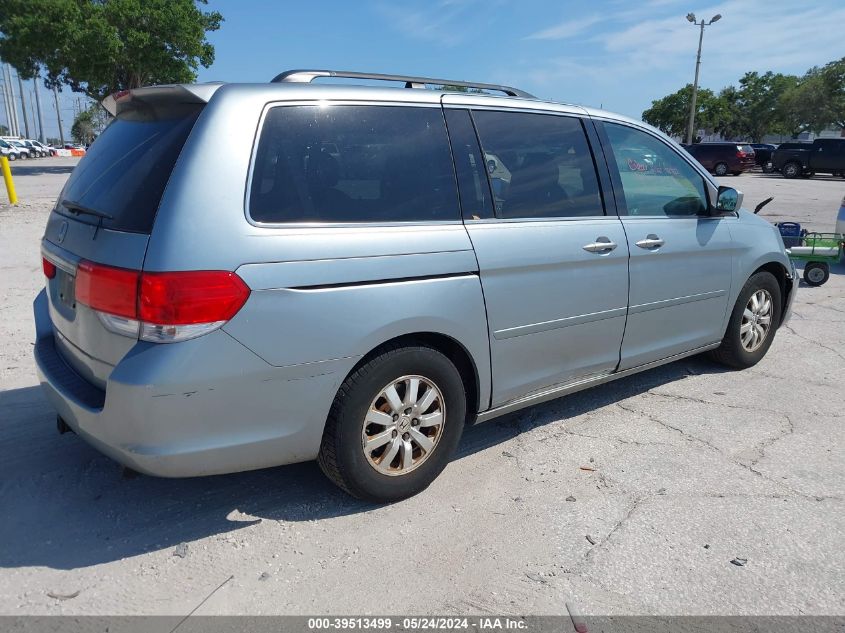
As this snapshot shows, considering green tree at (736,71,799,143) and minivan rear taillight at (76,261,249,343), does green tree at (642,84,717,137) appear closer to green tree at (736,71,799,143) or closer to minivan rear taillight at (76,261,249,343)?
green tree at (736,71,799,143)

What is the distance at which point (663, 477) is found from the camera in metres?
3.46

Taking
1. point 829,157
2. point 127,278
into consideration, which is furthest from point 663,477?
point 829,157

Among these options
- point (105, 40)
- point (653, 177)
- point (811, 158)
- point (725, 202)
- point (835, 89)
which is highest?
point (835, 89)

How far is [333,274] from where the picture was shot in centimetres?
271

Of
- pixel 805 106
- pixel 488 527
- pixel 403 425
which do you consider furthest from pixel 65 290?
pixel 805 106

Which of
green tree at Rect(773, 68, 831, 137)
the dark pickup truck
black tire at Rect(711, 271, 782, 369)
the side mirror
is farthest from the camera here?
green tree at Rect(773, 68, 831, 137)

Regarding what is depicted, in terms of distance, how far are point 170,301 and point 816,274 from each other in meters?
8.33

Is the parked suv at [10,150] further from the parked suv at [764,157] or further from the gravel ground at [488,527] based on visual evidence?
the gravel ground at [488,527]

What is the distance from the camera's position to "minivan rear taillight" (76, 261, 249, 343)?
243 centimetres

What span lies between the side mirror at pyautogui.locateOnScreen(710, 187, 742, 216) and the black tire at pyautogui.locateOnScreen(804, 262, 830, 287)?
459cm

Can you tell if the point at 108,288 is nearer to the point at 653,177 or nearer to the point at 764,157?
the point at 653,177

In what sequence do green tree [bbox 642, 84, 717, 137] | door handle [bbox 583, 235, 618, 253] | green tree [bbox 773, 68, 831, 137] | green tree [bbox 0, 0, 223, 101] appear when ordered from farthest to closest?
green tree [bbox 642, 84, 717, 137], green tree [bbox 773, 68, 831, 137], green tree [bbox 0, 0, 223, 101], door handle [bbox 583, 235, 618, 253]

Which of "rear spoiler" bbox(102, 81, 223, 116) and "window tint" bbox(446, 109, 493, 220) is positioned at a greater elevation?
"rear spoiler" bbox(102, 81, 223, 116)

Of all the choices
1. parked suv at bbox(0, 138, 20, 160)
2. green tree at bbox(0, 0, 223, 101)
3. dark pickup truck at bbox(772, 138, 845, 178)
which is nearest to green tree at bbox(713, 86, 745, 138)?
dark pickup truck at bbox(772, 138, 845, 178)
